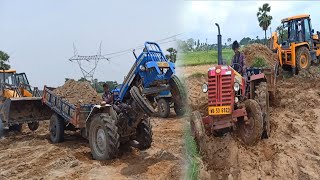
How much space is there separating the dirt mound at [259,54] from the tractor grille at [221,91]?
9254 mm

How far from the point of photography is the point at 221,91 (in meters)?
8.05

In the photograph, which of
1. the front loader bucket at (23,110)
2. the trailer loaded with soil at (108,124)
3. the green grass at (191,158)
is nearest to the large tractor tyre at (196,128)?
the green grass at (191,158)

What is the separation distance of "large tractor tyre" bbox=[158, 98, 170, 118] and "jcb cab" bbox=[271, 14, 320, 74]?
227 inches

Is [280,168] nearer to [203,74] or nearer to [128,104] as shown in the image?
[128,104]

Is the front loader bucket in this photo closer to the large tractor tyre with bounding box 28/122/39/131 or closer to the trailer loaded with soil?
the large tractor tyre with bounding box 28/122/39/131

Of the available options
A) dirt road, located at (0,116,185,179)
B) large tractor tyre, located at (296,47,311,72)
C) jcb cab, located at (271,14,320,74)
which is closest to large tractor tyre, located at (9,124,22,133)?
dirt road, located at (0,116,185,179)

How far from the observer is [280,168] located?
22.0 feet

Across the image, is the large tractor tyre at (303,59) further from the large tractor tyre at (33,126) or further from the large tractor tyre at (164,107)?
the large tractor tyre at (33,126)

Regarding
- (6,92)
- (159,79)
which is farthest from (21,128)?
(159,79)

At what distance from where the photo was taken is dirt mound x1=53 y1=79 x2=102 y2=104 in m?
12.2

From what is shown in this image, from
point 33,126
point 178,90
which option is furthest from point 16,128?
point 178,90

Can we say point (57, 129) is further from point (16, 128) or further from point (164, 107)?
point (164, 107)

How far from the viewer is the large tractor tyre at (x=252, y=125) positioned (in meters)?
7.70

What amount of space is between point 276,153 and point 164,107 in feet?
24.0
